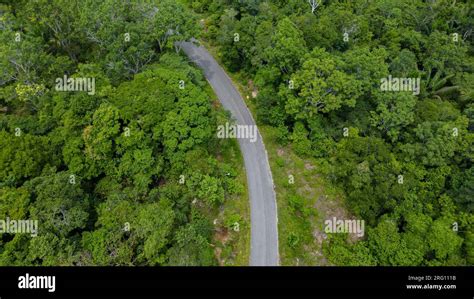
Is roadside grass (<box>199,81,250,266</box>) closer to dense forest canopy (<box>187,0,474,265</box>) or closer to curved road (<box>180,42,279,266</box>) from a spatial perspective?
curved road (<box>180,42,279,266</box>)

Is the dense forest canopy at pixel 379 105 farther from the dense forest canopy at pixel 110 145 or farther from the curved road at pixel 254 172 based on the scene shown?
the dense forest canopy at pixel 110 145

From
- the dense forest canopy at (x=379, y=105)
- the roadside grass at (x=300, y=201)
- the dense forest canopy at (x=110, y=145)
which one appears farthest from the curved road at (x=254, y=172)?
the dense forest canopy at (x=379, y=105)

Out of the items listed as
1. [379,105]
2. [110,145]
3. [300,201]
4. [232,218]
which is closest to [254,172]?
[300,201]

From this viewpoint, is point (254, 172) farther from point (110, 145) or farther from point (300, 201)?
point (110, 145)

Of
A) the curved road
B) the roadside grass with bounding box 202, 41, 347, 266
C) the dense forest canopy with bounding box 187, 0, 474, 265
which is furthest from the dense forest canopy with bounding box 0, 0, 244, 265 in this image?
the dense forest canopy with bounding box 187, 0, 474, 265

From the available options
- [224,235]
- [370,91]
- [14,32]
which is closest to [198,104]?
[224,235]

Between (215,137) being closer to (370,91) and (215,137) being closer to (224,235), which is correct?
(224,235)
